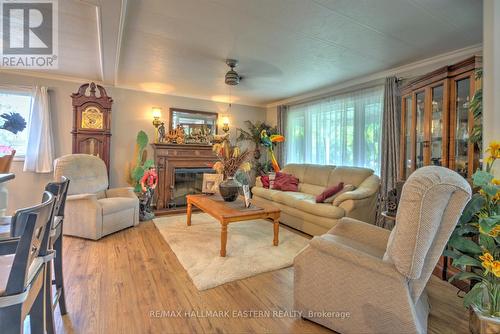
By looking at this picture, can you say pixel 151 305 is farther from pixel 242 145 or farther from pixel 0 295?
pixel 242 145

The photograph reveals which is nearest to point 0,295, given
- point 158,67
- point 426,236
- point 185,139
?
point 426,236

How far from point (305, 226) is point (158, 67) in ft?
10.6

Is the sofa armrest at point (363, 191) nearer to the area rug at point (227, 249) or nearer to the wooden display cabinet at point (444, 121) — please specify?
the wooden display cabinet at point (444, 121)

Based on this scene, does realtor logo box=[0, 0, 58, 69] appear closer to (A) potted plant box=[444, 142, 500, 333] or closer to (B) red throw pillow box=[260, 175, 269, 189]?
(A) potted plant box=[444, 142, 500, 333]

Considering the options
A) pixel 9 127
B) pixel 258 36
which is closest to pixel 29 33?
pixel 9 127

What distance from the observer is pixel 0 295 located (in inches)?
30.7

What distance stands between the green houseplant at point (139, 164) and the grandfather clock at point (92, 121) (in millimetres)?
473

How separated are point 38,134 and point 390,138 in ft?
18.2

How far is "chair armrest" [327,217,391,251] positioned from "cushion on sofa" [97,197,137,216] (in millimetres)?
2838

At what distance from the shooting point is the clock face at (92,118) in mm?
4101

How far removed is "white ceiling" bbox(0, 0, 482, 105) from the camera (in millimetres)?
2055

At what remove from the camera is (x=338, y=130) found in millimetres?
4488

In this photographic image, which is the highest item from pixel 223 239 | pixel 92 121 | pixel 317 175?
pixel 92 121

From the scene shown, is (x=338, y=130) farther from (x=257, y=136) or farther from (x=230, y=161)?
(x=230, y=161)
